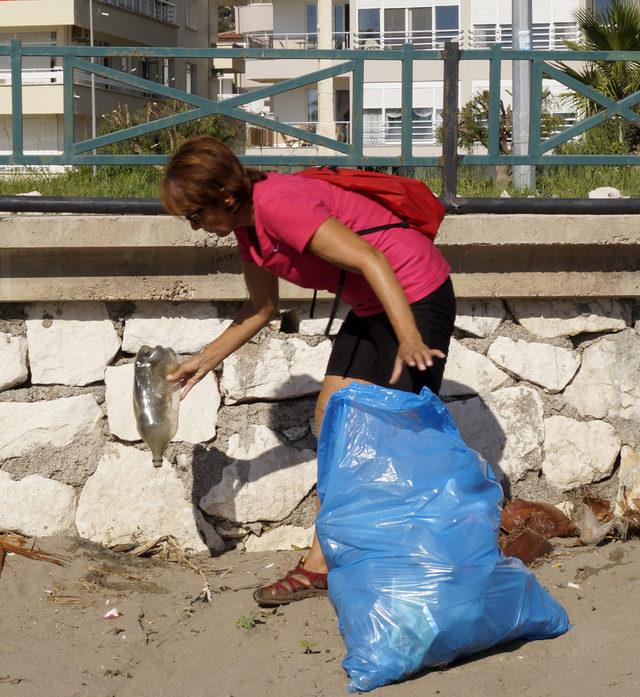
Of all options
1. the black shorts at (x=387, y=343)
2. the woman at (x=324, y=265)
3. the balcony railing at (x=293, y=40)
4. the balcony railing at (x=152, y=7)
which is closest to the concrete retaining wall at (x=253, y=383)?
the woman at (x=324, y=265)

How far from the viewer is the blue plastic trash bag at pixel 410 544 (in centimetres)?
275

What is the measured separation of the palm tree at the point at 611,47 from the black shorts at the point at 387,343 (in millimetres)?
8310

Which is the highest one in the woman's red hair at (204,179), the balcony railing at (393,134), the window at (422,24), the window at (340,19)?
the window at (340,19)

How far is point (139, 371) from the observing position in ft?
11.2

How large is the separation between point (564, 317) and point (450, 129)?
2.74ft

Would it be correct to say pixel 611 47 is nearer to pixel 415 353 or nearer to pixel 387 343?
pixel 387 343

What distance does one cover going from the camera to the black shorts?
295 cm

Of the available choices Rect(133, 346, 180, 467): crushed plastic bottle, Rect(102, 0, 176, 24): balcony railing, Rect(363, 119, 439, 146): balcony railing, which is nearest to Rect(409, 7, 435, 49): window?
Rect(102, 0, 176, 24): balcony railing

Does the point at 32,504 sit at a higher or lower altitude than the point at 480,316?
lower

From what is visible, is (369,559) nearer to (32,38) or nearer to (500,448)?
(500,448)

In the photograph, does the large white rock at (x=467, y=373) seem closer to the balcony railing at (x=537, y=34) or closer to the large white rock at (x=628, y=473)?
the large white rock at (x=628, y=473)

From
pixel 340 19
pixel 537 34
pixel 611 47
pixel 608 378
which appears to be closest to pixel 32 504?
pixel 608 378

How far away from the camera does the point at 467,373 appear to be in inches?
153

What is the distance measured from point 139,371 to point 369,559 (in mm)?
1076
